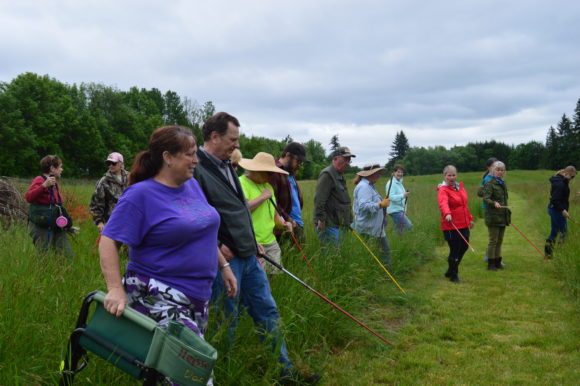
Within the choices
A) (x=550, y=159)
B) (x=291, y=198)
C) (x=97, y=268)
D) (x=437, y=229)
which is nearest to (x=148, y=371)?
(x=97, y=268)

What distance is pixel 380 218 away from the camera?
699 centimetres

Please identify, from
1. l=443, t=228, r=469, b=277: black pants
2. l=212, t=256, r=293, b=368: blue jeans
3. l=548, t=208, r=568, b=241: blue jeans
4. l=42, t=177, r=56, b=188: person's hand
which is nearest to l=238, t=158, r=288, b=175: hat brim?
l=212, t=256, r=293, b=368: blue jeans

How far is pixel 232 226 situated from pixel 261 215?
1.02m

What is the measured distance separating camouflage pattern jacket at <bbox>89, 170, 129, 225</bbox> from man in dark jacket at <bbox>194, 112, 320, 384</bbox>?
119 inches

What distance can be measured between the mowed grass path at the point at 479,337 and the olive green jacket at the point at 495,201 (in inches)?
37.8

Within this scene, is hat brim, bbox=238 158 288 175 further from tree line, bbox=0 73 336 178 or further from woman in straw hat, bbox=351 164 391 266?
tree line, bbox=0 73 336 178

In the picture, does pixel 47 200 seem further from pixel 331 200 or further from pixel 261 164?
pixel 331 200

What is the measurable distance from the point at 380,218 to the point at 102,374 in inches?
204

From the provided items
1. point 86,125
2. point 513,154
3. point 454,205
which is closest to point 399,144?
point 513,154

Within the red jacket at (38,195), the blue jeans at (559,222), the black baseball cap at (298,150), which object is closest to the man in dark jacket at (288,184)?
the black baseball cap at (298,150)

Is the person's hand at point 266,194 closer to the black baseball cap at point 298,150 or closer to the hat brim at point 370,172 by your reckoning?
the black baseball cap at point 298,150

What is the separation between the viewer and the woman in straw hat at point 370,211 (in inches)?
267

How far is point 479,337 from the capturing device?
4.71 metres

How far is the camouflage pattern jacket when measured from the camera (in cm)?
569
